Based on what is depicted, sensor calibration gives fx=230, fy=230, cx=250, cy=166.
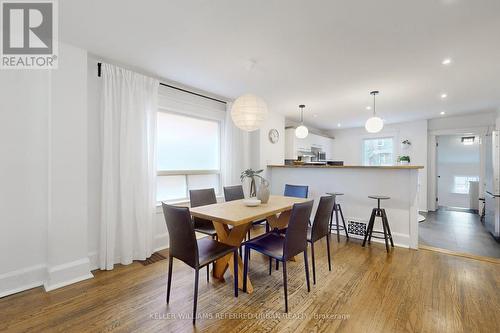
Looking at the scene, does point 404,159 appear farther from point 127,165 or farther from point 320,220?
point 127,165

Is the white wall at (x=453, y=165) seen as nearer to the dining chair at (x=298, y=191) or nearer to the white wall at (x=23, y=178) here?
the dining chair at (x=298, y=191)

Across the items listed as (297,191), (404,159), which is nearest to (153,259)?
(297,191)

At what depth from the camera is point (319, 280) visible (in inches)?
95.0

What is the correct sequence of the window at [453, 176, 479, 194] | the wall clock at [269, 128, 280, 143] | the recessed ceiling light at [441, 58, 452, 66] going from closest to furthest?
the recessed ceiling light at [441, 58, 452, 66] < the wall clock at [269, 128, 280, 143] < the window at [453, 176, 479, 194]

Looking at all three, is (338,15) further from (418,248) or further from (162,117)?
(418,248)

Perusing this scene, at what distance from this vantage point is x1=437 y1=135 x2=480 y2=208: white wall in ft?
21.5

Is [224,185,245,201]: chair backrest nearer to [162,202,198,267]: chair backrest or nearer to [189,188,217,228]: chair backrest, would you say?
[189,188,217,228]: chair backrest

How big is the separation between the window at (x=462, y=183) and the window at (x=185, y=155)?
23.0 feet

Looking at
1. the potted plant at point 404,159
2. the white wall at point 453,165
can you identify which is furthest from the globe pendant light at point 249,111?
the white wall at point 453,165

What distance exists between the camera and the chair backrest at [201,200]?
291 centimetres

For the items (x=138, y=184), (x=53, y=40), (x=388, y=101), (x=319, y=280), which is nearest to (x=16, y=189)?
(x=138, y=184)

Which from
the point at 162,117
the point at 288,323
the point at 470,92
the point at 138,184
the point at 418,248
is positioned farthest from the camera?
the point at 470,92

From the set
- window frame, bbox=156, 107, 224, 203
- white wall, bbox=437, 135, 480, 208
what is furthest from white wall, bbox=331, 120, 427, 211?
window frame, bbox=156, 107, 224, 203

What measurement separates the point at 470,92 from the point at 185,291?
5.20m
